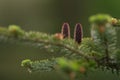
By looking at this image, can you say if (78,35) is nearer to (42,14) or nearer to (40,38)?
(40,38)

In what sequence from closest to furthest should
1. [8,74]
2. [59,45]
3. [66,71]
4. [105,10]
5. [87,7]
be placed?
[66,71] → [59,45] → [8,74] → [105,10] → [87,7]

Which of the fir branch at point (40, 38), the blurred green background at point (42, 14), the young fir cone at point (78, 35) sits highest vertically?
the blurred green background at point (42, 14)

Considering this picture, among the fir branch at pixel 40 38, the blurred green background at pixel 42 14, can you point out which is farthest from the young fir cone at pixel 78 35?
the blurred green background at pixel 42 14

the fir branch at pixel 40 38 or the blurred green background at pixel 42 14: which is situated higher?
the blurred green background at pixel 42 14

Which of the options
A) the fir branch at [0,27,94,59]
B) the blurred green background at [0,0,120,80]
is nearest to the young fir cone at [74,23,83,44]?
the fir branch at [0,27,94,59]

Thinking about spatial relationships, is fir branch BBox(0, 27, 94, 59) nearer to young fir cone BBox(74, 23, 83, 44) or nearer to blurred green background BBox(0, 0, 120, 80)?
young fir cone BBox(74, 23, 83, 44)

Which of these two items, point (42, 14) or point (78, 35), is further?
point (42, 14)

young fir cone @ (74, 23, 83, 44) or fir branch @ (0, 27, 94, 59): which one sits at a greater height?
→ young fir cone @ (74, 23, 83, 44)

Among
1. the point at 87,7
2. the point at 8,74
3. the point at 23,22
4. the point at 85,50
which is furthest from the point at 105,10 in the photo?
the point at 85,50

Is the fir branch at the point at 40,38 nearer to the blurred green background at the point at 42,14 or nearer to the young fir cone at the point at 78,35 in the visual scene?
the young fir cone at the point at 78,35

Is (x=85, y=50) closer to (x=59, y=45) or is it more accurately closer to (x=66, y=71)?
(x=59, y=45)

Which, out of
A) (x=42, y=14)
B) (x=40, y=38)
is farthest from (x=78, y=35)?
(x=42, y=14)
